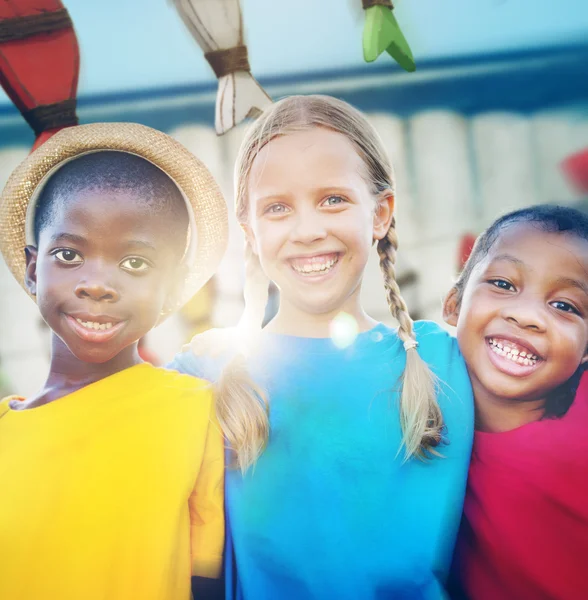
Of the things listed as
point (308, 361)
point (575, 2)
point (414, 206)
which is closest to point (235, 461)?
point (308, 361)

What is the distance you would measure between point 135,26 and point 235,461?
125 centimetres

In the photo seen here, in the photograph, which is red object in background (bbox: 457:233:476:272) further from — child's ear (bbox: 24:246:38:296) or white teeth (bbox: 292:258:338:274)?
child's ear (bbox: 24:246:38:296)

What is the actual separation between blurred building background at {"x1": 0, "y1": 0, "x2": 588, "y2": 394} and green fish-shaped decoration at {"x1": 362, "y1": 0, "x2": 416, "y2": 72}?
0.03 metres

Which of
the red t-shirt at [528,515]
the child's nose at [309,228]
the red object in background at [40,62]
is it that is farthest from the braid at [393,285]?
the red object in background at [40,62]

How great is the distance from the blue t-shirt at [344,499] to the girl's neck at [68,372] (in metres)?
0.42

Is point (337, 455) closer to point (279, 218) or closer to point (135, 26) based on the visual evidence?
point (279, 218)

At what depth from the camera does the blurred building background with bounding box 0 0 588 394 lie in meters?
1.68

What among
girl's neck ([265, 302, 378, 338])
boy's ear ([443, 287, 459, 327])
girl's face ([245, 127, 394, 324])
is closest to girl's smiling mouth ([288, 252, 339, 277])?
girl's face ([245, 127, 394, 324])

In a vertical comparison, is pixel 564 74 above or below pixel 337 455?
above

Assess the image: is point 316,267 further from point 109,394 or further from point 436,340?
point 109,394

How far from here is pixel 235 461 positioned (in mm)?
1596

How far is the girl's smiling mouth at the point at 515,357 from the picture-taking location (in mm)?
1617

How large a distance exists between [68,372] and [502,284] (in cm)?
126

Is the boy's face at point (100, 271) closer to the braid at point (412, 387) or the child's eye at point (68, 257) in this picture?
the child's eye at point (68, 257)
